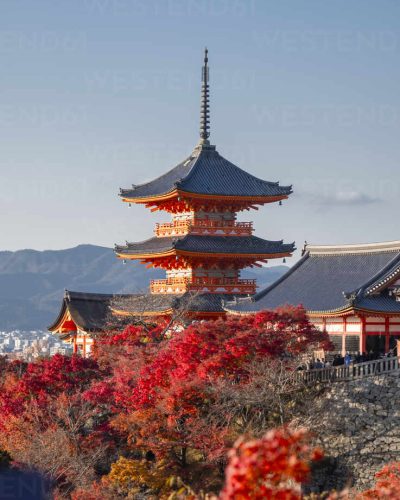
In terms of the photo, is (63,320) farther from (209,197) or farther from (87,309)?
(209,197)

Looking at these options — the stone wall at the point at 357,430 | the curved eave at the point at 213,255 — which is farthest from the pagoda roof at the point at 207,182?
the stone wall at the point at 357,430

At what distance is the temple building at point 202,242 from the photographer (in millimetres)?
46656

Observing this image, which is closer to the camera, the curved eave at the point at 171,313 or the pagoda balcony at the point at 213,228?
the curved eave at the point at 171,313

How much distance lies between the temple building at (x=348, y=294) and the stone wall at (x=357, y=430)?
5.30m

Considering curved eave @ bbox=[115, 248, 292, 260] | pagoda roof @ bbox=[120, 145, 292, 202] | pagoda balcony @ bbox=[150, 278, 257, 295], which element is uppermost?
pagoda roof @ bbox=[120, 145, 292, 202]

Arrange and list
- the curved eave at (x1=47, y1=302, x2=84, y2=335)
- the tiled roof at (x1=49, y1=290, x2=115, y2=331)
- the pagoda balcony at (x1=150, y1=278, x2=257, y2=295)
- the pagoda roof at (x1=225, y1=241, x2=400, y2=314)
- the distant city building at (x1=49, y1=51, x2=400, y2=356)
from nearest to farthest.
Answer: the pagoda roof at (x1=225, y1=241, x2=400, y2=314), the distant city building at (x1=49, y1=51, x2=400, y2=356), the pagoda balcony at (x1=150, y1=278, x2=257, y2=295), the tiled roof at (x1=49, y1=290, x2=115, y2=331), the curved eave at (x1=47, y1=302, x2=84, y2=335)

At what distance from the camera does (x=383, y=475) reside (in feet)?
86.6

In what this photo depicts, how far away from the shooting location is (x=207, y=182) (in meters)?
48.5

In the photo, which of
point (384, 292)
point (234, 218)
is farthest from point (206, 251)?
point (384, 292)

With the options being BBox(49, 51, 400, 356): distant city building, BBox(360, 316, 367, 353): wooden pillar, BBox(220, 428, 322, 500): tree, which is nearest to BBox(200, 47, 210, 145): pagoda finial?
BBox(49, 51, 400, 356): distant city building

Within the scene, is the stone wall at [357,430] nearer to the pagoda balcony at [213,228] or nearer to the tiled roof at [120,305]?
the tiled roof at [120,305]

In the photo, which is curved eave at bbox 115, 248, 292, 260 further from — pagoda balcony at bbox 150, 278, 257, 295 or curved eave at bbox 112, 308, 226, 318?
curved eave at bbox 112, 308, 226, 318

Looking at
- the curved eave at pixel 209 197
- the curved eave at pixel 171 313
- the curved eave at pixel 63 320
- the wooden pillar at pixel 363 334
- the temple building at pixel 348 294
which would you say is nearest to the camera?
the wooden pillar at pixel 363 334

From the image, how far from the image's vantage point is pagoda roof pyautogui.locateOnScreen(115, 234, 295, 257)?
152 feet
